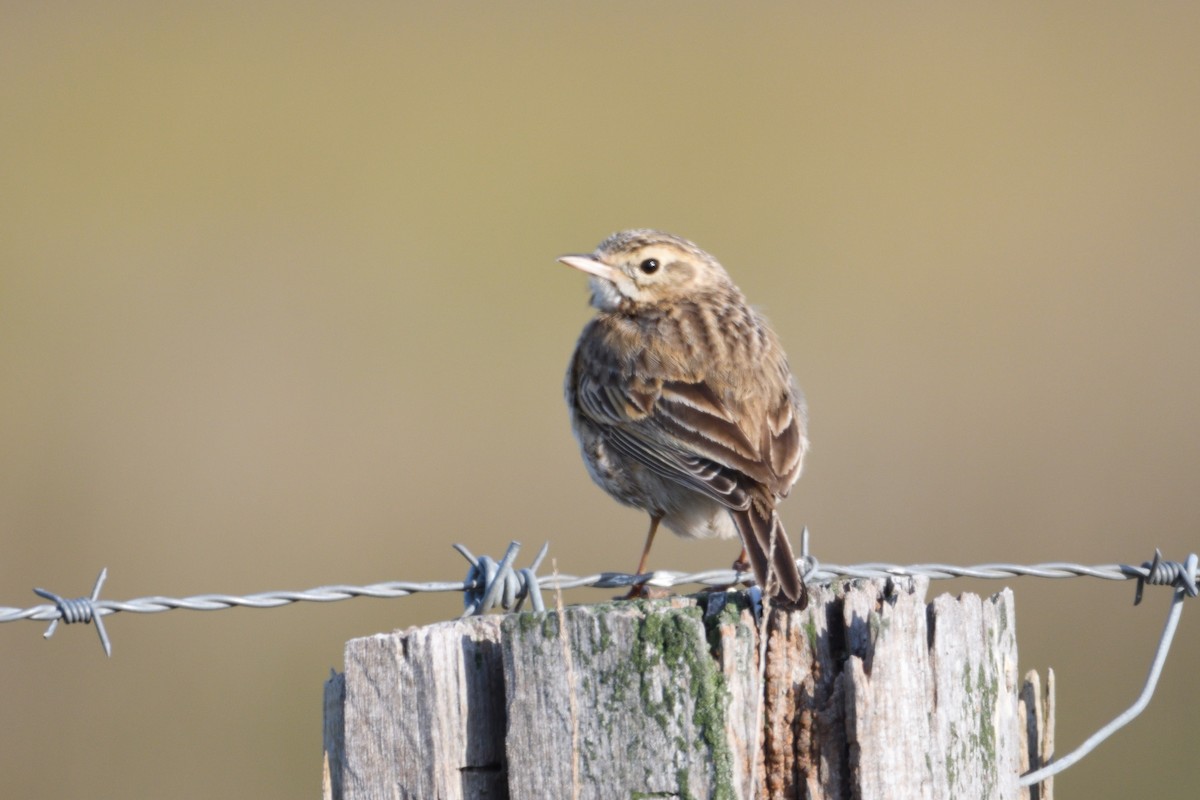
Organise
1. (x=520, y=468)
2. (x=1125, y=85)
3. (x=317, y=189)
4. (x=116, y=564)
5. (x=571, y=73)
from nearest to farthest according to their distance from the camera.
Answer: (x=116, y=564)
(x=520, y=468)
(x=317, y=189)
(x=1125, y=85)
(x=571, y=73)

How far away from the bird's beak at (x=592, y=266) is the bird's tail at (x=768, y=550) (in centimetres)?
212

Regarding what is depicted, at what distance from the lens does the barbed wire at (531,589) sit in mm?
4285

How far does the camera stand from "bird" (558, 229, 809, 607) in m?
5.98

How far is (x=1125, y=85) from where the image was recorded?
24.1 m

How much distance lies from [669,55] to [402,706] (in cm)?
2412

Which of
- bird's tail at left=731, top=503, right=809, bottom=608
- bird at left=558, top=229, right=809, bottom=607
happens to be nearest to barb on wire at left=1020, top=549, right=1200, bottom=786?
bird's tail at left=731, top=503, right=809, bottom=608

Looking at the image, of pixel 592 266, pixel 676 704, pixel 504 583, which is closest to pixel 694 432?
pixel 592 266

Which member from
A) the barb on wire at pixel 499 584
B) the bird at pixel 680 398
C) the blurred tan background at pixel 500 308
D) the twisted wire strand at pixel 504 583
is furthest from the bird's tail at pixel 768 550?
the blurred tan background at pixel 500 308

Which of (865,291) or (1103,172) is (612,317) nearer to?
(865,291)

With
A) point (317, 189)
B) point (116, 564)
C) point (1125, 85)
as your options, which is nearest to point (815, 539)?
point (116, 564)

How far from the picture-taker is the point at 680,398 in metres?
6.41

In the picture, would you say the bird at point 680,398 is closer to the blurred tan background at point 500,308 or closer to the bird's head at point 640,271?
the bird's head at point 640,271

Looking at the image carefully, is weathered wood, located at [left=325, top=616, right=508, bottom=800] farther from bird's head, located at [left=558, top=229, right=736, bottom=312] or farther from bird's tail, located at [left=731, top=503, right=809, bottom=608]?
bird's head, located at [left=558, top=229, right=736, bottom=312]

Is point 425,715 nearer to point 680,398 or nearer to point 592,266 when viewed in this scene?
point 680,398
